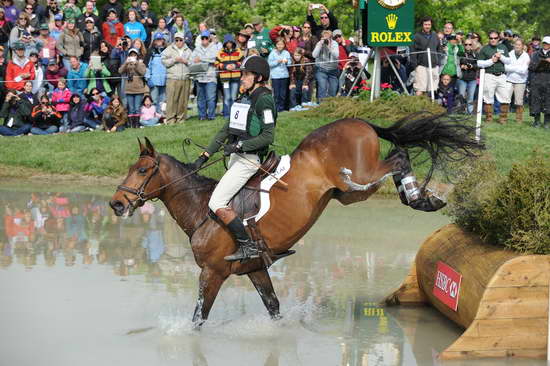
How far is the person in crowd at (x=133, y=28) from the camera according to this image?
23.2 m

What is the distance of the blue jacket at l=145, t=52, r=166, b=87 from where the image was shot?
21812 mm

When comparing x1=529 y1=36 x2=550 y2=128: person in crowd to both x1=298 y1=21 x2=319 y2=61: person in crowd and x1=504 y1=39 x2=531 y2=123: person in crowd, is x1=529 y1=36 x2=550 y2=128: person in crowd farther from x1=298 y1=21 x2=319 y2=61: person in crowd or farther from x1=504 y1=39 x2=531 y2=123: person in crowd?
x1=298 y1=21 x2=319 y2=61: person in crowd

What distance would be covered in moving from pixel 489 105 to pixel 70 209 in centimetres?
1069

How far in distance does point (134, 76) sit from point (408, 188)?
14.0 metres

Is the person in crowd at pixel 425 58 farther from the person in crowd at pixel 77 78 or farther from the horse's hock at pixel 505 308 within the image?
the horse's hock at pixel 505 308

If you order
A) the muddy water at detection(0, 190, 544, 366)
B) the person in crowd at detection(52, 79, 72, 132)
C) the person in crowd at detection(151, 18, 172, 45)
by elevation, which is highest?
the person in crowd at detection(151, 18, 172, 45)

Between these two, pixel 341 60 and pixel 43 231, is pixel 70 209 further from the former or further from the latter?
pixel 341 60

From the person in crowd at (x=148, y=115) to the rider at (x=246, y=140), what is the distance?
1341cm

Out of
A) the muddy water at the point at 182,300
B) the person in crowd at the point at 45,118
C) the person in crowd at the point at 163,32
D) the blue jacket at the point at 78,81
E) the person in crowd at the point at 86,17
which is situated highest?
the person in crowd at the point at 86,17

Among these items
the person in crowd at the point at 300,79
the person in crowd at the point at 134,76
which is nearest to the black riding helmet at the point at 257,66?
the person in crowd at the point at 300,79

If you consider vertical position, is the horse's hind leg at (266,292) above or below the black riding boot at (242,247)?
below

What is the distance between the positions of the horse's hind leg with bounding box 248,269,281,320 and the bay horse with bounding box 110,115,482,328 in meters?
0.15

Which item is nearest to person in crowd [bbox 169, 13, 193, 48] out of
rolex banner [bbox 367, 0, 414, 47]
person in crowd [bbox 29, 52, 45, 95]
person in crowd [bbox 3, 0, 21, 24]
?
person in crowd [bbox 29, 52, 45, 95]

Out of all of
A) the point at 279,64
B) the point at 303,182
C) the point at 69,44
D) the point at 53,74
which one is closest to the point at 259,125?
the point at 303,182
